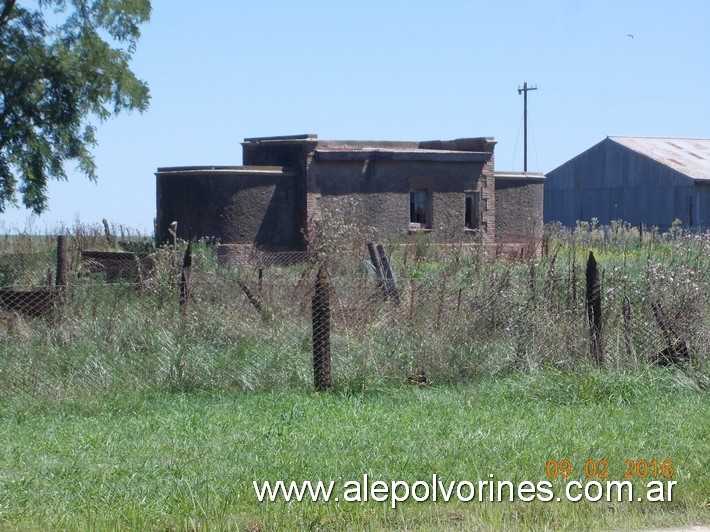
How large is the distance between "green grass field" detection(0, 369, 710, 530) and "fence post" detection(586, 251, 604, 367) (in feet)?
1.33

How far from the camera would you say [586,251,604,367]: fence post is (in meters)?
10.4

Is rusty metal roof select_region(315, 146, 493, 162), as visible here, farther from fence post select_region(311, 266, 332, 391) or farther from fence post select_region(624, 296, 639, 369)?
fence post select_region(311, 266, 332, 391)

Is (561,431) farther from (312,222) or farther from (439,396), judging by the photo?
(312,222)

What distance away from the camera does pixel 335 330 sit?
34.7ft

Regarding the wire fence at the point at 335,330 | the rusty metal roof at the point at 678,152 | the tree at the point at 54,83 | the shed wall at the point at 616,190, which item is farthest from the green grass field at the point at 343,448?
the rusty metal roof at the point at 678,152

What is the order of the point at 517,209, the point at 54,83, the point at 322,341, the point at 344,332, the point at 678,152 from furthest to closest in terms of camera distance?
1. the point at 678,152
2. the point at 517,209
3. the point at 54,83
4. the point at 344,332
5. the point at 322,341

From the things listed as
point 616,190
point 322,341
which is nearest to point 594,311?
point 322,341

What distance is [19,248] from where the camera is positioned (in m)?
22.2

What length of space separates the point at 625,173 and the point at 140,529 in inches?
1710

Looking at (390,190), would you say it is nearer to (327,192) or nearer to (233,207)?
(327,192)

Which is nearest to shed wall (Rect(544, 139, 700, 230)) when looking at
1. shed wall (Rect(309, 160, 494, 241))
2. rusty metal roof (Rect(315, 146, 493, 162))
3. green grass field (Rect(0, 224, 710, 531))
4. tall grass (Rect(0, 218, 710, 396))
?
rusty metal roof (Rect(315, 146, 493, 162))

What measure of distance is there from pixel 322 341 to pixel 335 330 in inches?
34.5

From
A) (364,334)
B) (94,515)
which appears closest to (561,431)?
(364,334)

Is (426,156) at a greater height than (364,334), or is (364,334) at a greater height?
(426,156)
